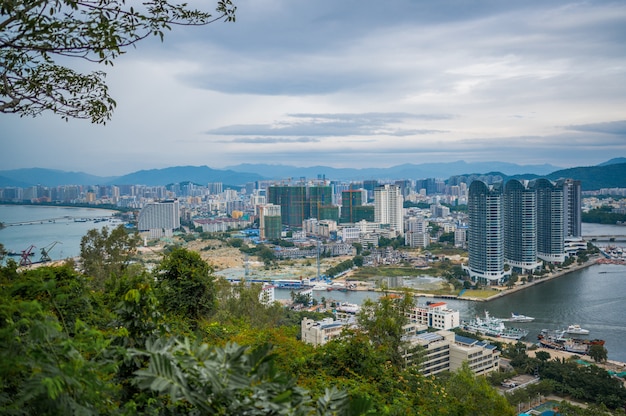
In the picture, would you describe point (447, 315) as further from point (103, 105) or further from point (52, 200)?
point (52, 200)

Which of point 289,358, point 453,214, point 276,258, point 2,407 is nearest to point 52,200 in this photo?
point 276,258

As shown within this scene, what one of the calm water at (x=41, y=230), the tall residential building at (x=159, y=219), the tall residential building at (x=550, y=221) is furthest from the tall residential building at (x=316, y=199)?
the calm water at (x=41, y=230)

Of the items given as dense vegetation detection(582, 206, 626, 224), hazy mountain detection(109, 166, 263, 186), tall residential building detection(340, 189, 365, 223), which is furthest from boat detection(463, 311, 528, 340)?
hazy mountain detection(109, 166, 263, 186)

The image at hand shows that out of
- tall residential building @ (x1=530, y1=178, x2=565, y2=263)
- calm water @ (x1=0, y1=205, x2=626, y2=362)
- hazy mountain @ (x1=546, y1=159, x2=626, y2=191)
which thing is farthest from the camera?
hazy mountain @ (x1=546, y1=159, x2=626, y2=191)

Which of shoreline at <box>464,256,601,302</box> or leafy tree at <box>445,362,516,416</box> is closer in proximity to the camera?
leafy tree at <box>445,362,516,416</box>

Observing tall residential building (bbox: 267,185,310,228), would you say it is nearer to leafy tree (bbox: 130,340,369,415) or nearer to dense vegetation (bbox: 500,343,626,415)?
dense vegetation (bbox: 500,343,626,415)

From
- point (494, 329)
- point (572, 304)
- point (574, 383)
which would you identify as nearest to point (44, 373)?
point (574, 383)

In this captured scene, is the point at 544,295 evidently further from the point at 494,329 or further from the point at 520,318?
the point at 494,329

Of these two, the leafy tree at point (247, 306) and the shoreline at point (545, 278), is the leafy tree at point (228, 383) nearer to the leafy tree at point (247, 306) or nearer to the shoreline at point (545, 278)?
the leafy tree at point (247, 306)
